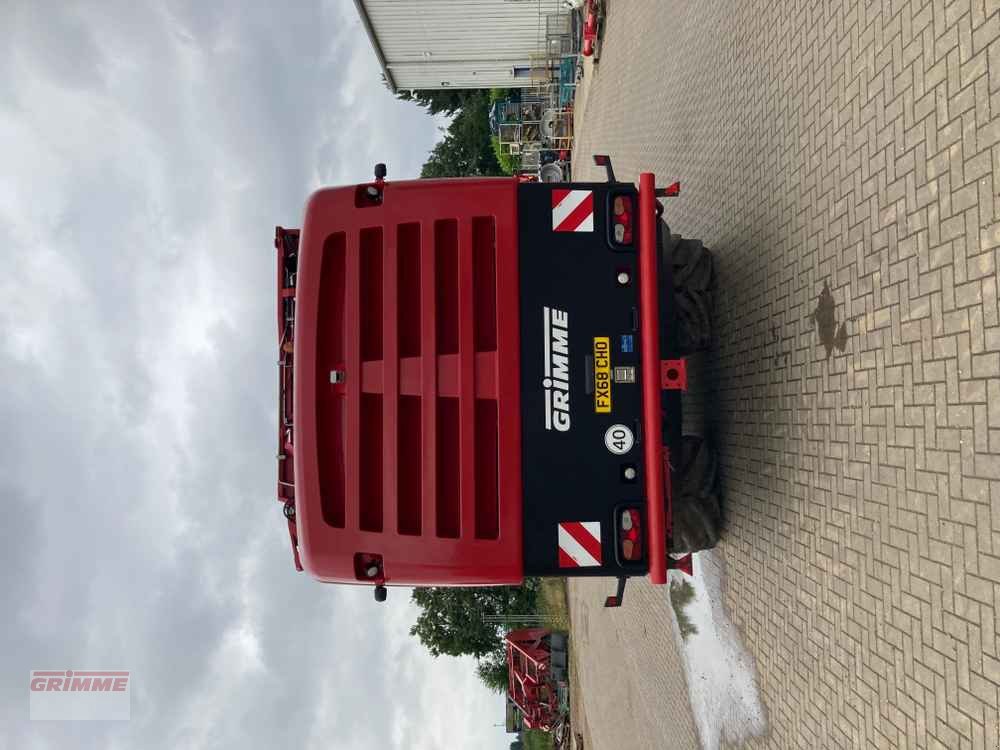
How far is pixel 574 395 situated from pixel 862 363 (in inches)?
66.4

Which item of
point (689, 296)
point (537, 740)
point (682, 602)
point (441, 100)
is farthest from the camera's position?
point (441, 100)

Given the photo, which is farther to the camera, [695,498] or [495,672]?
[495,672]

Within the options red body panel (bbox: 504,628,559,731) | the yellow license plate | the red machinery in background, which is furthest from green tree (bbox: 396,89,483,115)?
the yellow license plate

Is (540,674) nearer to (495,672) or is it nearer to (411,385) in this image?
(495,672)

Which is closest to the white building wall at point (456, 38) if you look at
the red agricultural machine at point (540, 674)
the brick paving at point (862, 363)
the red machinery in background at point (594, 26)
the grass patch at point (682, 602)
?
the red machinery in background at point (594, 26)

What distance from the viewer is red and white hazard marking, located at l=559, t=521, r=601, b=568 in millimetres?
4406

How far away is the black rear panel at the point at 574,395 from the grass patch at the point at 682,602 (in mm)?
3354

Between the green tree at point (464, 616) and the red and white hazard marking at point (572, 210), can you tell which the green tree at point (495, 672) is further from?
the red and white hazard marking at point (572, 210)

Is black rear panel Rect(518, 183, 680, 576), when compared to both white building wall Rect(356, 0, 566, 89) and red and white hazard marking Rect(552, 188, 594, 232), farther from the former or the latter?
white building wall Rect(356, 0, 566, 89)

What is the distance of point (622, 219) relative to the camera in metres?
4.63

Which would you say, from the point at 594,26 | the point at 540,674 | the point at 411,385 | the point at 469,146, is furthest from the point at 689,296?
the point at 469,146

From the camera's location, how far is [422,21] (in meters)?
17.8

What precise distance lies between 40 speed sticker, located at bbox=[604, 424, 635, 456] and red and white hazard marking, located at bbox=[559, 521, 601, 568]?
1.58 ft

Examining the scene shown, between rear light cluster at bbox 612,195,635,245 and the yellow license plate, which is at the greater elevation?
rear light cluster at bbox 612,195,635,245
